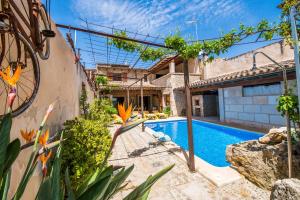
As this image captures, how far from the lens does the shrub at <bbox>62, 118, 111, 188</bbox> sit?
286cm

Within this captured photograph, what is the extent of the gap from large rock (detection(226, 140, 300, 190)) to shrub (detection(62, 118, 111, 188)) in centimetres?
Result: 347

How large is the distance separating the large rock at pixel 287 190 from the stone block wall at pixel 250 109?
8.70 metres

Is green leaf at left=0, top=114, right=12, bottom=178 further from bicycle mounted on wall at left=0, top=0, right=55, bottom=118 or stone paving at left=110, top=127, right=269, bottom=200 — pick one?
stone paving at left=110, top=127, right=269, bottom=200

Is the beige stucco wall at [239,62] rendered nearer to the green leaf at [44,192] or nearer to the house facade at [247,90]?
the house facade at [247,90]

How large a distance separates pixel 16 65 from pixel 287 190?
3914mm

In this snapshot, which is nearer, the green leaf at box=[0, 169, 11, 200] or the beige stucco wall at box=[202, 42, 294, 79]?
the green leaf at box=[0, 169, 11, 200]

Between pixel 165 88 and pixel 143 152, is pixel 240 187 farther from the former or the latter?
pixel 165 88

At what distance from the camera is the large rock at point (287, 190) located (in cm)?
197

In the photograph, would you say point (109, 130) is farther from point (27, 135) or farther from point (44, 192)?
point (44, 192)

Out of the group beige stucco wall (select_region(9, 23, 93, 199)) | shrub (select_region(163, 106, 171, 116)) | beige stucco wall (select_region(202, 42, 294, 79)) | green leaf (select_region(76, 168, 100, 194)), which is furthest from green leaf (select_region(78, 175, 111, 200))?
beige stucco wall (select_region(202, 42, 294, 79))

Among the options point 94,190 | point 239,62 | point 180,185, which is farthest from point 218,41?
point 239,62

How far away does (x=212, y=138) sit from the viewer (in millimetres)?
9734

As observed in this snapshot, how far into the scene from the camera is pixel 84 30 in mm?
3686

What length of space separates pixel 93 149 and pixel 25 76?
5.68ft
